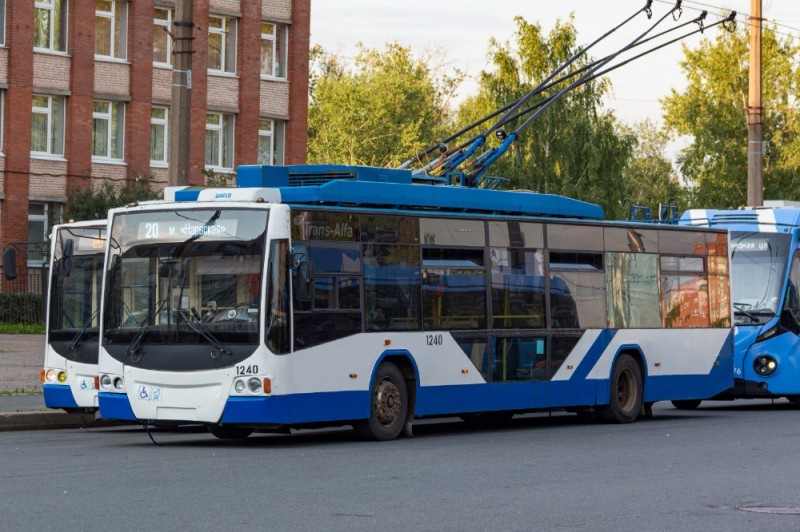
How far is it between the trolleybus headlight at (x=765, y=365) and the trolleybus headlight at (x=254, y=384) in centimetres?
1160

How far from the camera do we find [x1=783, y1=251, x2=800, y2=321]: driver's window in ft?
83.4

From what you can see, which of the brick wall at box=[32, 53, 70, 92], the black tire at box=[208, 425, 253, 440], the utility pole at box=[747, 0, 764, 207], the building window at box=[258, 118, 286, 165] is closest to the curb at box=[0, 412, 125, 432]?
the black tire at box=[208, 425, 253, 440]

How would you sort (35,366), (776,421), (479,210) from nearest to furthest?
1. (479,210)
2. (776,421)
3. (35,366)

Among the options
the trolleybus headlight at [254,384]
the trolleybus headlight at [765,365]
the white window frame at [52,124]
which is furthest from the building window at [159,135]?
the trolleybus headlight at [254,384]

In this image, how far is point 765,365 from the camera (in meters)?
25.2

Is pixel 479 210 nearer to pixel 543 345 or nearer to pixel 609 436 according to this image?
pixel 543 345

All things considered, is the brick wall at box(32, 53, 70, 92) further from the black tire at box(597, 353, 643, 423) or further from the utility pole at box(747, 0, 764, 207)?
the black tire at box(597, 353, 643, 423)

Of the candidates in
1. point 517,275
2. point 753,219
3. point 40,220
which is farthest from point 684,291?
point 40,220

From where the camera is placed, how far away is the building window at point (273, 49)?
171 feet

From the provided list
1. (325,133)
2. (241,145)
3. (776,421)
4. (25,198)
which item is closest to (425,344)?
(776,421)

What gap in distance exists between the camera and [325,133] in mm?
83375

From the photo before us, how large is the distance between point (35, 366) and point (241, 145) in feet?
73.5

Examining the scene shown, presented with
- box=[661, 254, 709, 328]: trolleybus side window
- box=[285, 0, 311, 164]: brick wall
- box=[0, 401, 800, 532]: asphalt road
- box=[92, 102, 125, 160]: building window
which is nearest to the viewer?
box=[0, 401, 800, 532]: asphalt road

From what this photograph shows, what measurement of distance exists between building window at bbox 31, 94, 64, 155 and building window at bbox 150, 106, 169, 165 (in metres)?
3.27
